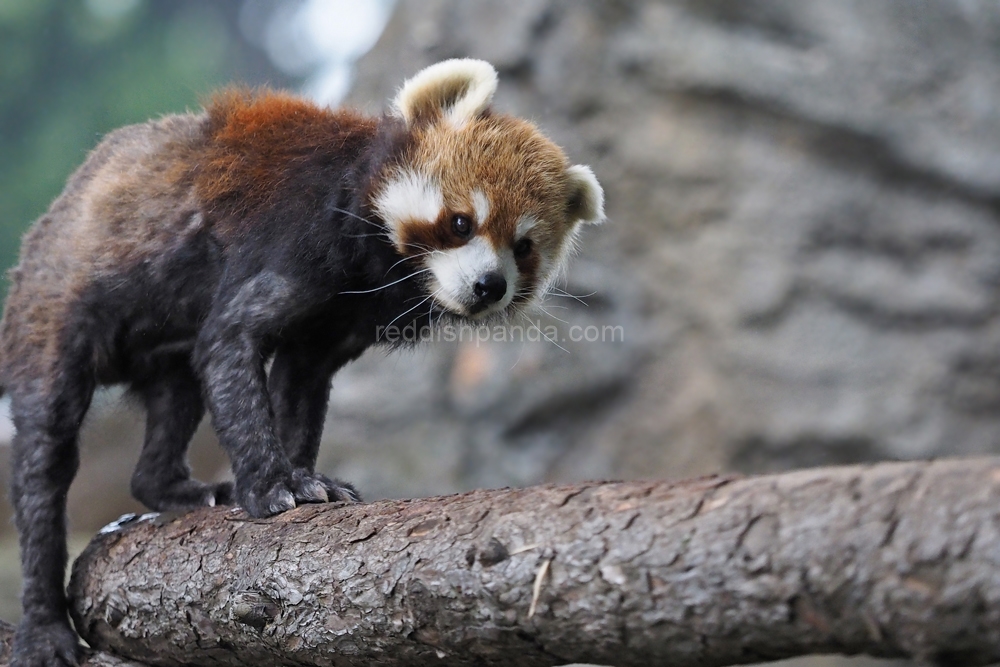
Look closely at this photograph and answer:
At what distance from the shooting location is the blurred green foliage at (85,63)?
5.71 metres

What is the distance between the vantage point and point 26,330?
308 centimetres

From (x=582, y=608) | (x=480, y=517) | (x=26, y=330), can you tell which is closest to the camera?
(x=582, y=608)

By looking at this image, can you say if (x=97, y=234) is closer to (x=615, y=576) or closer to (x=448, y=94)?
(x=448, y=94)

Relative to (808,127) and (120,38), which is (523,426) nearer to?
(808,127)

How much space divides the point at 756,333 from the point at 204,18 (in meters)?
4.71

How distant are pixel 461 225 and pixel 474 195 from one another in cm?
12

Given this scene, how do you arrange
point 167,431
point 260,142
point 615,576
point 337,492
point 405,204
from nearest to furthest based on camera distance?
point 615,576
point 337,492
point 405,204
point 260,142
point 167,431

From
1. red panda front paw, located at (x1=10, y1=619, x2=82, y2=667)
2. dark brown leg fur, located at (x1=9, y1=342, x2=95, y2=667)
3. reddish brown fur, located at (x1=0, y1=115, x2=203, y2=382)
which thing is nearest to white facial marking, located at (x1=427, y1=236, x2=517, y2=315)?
reddish brown fur, located at (x1=0, y1=115, x2=203, y2=382)

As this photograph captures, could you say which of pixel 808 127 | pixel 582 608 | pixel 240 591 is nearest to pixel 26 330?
pixel 240 591

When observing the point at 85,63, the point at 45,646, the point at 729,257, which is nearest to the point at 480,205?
the point at 45,646

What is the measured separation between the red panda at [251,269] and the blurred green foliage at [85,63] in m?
2.52

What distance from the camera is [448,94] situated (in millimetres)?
3301

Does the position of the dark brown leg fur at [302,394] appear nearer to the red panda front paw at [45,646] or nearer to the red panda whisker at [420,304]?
the red panda whisker at [420,304]

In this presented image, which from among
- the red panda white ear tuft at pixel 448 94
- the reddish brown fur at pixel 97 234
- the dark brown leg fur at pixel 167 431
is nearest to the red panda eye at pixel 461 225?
the red panda white ear tuft at pixel 448 94
